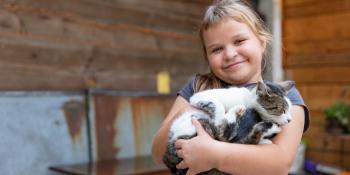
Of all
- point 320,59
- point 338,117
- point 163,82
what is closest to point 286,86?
point 163,82

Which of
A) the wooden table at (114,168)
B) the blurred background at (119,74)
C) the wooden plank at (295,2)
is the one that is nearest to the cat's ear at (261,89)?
the blurred background at (119,74)

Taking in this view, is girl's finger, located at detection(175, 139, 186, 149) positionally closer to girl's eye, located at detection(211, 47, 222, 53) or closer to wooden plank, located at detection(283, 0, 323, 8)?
girl's eye, located at detection(211, 47, 222, 53)

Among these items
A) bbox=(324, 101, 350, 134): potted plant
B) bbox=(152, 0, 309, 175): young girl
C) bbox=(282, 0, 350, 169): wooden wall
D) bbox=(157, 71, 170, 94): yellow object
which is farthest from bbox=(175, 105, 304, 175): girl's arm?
bbox=(282, 0, 350, 169): wooden wall

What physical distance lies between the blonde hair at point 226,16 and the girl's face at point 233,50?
A: 2 centimetres

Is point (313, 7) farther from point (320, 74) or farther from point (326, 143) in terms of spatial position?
point (326, 143)

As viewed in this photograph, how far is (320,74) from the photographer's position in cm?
355

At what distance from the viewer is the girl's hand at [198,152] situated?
1285 millimetres

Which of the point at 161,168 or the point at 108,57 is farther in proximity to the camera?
the point at 108,57

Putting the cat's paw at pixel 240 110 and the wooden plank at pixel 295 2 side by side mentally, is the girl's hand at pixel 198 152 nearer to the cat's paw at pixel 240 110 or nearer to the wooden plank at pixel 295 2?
the cat's paw at pixel 240 110

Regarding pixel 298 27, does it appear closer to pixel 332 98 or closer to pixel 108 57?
pixel 332 98

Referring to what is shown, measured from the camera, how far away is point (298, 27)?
3.67 m

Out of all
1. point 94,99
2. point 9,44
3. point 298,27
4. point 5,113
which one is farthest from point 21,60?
point 298,27

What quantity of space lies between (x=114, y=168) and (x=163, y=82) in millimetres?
859

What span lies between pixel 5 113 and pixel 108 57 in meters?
0.74
